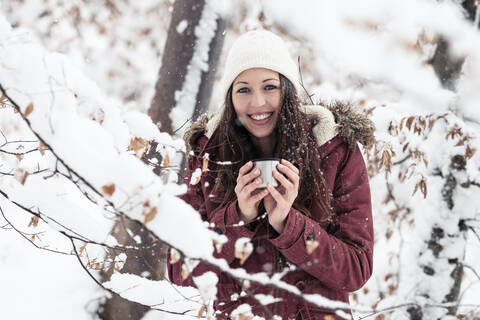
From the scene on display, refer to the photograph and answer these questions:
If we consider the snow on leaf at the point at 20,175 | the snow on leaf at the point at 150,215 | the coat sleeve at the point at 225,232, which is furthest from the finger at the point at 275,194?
the snow on leaf at the point at 20,175

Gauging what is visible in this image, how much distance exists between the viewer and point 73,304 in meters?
3.19

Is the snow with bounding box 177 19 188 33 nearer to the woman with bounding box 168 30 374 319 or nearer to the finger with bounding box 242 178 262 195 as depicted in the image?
the woman with bounding box 168 30 374 319

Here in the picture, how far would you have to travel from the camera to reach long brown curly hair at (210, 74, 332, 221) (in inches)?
80.7

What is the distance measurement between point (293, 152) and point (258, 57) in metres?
0.54

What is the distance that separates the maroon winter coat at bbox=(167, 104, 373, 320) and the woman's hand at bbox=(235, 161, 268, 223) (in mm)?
90

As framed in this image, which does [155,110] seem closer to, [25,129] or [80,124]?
[25,129]

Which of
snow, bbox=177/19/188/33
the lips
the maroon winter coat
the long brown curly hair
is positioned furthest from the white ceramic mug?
snow, bbox=177/19/188/33

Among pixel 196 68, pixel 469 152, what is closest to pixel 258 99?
pixel 196 68

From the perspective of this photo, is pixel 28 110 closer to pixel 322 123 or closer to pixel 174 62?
pixel 322 123

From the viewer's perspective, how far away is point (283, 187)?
1.76 metres

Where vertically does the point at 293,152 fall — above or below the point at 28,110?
above

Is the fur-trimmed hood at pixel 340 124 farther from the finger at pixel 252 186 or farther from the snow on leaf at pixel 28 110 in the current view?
the snow on leaf at pixel 28 110

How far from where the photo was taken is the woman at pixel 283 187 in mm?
1821

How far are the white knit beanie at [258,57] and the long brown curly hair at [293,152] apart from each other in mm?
81
